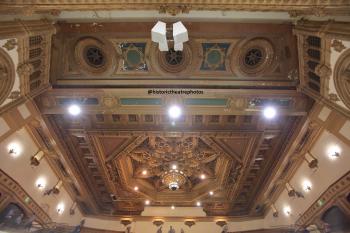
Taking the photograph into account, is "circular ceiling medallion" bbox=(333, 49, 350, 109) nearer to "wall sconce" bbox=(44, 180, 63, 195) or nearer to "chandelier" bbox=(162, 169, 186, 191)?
"chandelier" bbox=(162, 169, 186, 191)

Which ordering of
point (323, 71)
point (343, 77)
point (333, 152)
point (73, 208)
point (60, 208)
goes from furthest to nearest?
point (73, 208) → point (60, 208) → point (333, 152) → point (323, 71) → point (343, 77)

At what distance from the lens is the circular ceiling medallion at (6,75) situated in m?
7.36

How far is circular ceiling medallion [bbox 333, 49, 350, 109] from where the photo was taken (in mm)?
7141

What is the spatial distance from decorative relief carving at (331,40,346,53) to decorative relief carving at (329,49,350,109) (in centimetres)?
14

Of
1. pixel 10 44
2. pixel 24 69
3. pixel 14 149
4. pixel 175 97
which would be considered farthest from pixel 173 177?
pixel 10 44

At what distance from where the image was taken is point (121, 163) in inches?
521

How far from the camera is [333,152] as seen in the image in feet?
31.3

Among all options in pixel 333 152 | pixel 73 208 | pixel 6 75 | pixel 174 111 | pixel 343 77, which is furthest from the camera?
pixel 73 208

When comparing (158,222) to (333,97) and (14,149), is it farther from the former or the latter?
(333,97)

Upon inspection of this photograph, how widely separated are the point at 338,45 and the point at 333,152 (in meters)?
4.13

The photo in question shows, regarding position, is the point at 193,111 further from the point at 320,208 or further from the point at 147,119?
the point at 320,208

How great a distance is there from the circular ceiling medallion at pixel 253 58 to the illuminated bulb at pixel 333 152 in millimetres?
3434

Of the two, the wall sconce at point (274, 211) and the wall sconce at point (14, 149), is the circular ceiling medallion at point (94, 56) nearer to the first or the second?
the wall sconce at point (14, 149)

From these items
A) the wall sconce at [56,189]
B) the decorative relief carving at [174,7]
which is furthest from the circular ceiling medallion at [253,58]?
the wall sconce at [56,189]
